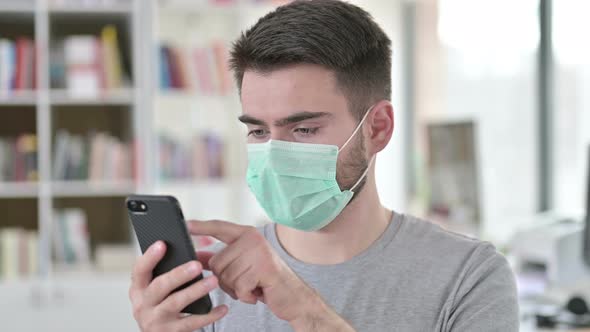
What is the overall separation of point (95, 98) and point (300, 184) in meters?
2.58

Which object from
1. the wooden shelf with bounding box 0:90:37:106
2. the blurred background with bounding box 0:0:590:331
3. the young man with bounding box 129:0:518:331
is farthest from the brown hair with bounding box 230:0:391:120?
the wooden shelf with bounding box 0:90:37:106

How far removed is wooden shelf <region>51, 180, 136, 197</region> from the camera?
4043 mm

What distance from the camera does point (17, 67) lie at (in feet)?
13.3

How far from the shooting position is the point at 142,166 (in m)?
4.08

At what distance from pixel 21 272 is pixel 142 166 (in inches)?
30.1

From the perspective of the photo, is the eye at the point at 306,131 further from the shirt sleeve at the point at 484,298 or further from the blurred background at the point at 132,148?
the blurred background at the point at 132,148

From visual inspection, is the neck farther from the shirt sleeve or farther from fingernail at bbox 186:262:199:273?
fingernail at bbox 186:262:199:273

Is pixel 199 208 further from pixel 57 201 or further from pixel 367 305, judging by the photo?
pixel 367 305

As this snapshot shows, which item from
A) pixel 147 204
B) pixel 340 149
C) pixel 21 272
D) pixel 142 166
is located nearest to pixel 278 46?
pixel 340 149

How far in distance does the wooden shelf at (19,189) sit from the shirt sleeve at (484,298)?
2.93 meters

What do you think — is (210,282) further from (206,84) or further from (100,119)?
(100,119)

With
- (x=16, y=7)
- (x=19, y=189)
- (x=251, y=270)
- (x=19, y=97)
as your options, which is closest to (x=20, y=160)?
(x=19, y=189)

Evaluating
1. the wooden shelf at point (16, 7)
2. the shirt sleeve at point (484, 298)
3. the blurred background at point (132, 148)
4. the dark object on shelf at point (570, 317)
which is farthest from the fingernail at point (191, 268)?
the wooden shelf at point (16, 7)

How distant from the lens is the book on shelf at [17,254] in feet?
13.2
